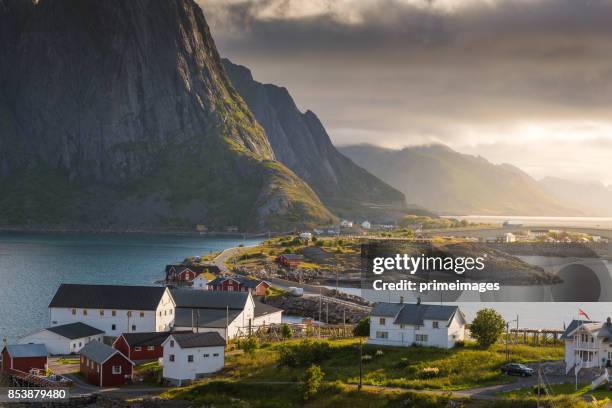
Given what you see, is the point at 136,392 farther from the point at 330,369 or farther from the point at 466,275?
the point at 466,275

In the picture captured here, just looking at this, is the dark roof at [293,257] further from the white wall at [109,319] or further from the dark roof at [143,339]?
the dark roof at [143,339]

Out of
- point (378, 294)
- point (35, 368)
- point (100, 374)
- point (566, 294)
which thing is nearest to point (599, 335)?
point (100, 374)

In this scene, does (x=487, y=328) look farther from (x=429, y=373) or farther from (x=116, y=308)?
(x=116, y=308)

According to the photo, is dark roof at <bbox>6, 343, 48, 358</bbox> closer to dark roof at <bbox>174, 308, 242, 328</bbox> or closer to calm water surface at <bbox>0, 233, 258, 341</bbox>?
dark roof at <bbox>174, 308, 242, 328</bbox>

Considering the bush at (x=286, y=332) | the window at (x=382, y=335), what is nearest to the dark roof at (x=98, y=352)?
the window at (x=382, y=335)

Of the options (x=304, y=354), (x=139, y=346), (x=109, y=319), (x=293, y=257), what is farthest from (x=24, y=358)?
(x=293, y=257)
